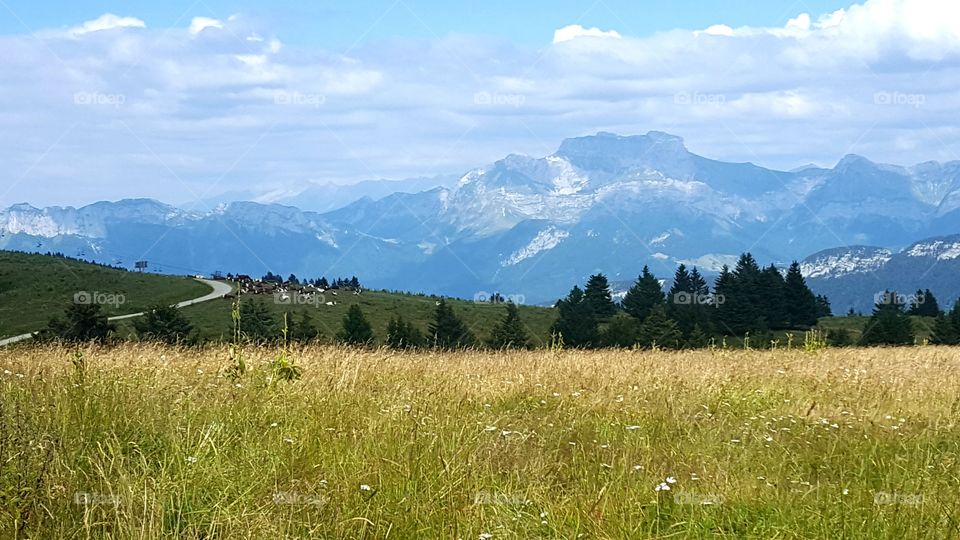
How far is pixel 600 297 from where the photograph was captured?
378 ft

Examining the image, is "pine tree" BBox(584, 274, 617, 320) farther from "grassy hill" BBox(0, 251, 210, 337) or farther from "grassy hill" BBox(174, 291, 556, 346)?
"grassy hill" BBox(0, 251, 210, 337)

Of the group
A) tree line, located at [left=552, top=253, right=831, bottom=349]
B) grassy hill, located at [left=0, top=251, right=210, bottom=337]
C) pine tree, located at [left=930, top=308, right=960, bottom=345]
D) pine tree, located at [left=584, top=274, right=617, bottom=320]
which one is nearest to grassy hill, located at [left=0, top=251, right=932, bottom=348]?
grassy hill, located at [left=0, top=251, right=210, bottom=337]

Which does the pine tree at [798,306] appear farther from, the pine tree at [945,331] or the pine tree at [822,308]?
the pine tree at [945,331]

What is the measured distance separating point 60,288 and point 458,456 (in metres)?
114

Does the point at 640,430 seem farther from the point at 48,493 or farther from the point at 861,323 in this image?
the point at 861,323

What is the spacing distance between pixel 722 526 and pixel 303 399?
176 inches

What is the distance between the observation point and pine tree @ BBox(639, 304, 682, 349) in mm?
75812

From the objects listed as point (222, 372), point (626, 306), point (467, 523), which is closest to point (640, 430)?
point (467, 523)

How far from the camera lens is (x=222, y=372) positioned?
34.5 feet

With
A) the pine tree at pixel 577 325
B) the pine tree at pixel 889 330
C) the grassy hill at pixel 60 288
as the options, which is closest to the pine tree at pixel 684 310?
the pine tree at pixel 577 325

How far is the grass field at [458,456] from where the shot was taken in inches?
217

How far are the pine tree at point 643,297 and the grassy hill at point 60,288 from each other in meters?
55.4

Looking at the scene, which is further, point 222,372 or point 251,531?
point 222,372

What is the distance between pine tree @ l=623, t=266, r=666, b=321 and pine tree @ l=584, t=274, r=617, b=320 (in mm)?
2316
